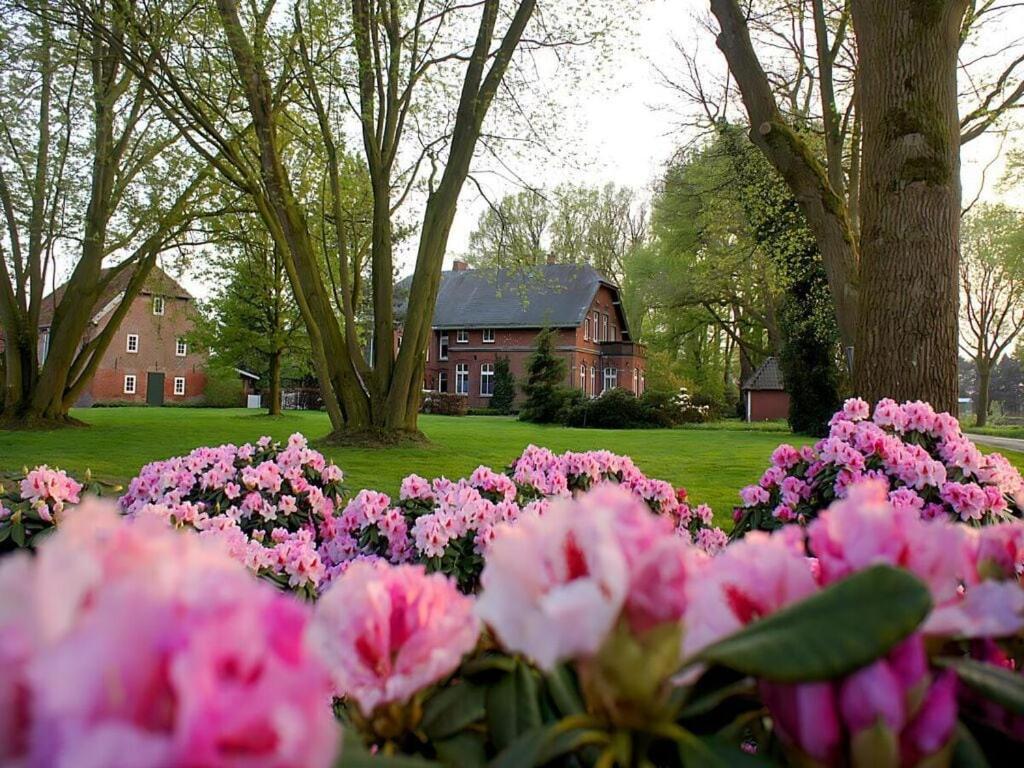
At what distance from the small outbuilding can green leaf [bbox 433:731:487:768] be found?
1354 inches

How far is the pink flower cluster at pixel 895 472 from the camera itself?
321 centimetres

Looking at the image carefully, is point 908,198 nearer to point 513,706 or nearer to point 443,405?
point 513,706

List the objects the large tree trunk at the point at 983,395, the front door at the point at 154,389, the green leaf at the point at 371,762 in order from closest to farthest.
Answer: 1. the green leaf at the point at 371,762
2. the large tree trunk at the point at 983,395
3. the front door at the point at 154,389

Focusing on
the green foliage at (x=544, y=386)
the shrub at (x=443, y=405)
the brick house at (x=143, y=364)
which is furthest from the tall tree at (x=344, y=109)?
the brick house at (x=143, y=364)

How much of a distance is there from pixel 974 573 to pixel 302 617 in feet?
2.01

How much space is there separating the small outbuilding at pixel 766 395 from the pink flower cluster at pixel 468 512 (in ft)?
101

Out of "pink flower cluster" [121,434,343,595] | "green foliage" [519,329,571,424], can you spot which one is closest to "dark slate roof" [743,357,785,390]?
"green foliage" [519,329,571,424]

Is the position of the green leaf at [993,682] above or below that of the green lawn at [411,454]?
above

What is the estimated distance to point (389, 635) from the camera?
0.68 metres

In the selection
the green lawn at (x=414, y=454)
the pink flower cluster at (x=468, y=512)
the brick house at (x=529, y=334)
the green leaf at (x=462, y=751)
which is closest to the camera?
the green leaf at (x=462, y=751)

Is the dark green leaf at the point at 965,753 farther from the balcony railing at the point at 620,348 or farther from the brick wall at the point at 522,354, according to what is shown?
the balcony railing at the point at 620,348

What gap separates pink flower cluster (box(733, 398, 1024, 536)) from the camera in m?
3.21

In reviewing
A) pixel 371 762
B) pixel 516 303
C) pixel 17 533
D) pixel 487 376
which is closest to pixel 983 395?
pixel 516 303

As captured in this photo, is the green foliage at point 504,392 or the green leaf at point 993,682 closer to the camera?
the green leaf at point 993,682
